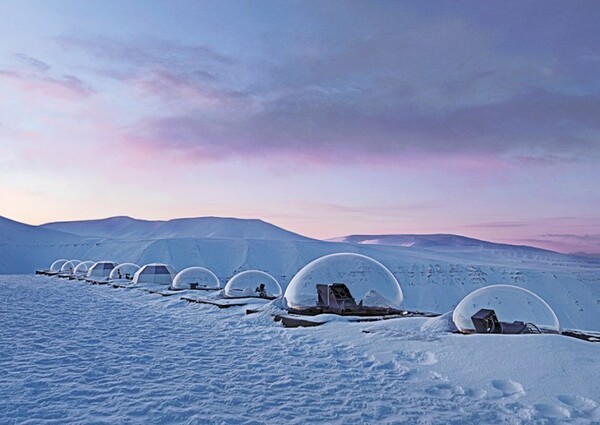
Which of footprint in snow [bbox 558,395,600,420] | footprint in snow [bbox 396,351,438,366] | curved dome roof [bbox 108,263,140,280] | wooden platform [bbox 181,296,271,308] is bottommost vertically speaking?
footprint in snow [bbox 558,395,600,420]

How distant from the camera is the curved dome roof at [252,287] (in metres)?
18.7

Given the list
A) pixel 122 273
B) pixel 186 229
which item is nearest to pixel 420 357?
pixel 122 273

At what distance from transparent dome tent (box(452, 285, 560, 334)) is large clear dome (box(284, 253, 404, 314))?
3659 mm

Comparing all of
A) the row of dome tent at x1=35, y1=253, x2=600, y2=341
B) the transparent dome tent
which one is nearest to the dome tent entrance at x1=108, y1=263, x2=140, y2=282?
the row of dome tent at x1=35, y1=253, x2=600, y2=341

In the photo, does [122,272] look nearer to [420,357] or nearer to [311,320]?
[311,320]

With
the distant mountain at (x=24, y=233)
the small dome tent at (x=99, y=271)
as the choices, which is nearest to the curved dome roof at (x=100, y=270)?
the small dome tent at (x=99, y=271)

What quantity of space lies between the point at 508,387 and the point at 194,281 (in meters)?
19.8

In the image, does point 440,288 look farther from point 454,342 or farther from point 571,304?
point 454,342

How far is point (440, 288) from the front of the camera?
5081 centimetres

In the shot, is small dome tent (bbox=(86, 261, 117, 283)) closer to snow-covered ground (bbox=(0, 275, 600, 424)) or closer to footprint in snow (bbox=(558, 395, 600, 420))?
snow-covered ground (bbox=(0, 275, 600, 424))

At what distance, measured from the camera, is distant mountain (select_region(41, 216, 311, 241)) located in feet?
430

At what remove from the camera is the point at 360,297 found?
45.0 feet

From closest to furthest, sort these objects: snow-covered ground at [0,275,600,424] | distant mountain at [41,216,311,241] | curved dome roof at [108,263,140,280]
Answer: snow-covered ground at [0,275,600,424] → curved dome roof at [108,263,140,280] → distant mountain at [41,216,311,241]

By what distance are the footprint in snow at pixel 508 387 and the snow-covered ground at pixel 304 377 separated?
11 millimetres
